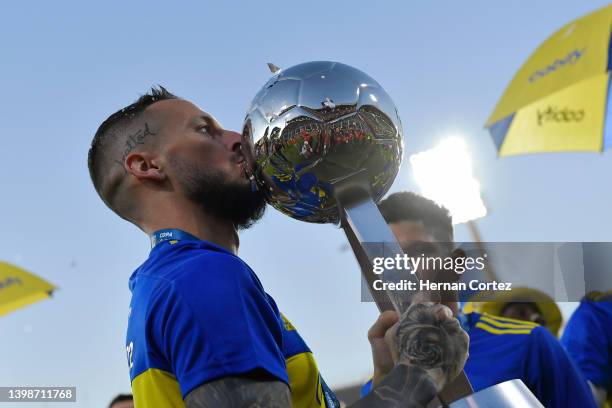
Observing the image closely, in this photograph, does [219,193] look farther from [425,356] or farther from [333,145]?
[425,356]

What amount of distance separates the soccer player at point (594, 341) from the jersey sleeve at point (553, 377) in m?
0.74

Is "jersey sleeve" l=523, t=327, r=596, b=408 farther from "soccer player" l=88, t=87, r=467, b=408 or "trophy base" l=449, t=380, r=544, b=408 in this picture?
"trophy base" l=449, t=380, r=544, b=408

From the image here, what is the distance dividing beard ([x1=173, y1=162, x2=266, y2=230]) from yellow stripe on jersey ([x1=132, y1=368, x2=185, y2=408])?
70 centimetres

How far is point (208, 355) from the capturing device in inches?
79.7

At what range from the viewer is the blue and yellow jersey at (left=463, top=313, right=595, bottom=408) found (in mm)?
3727

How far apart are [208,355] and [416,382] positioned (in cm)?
48

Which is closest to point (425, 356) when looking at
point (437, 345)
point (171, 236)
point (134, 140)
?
point (437, 345)

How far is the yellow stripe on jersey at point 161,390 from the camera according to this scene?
2191mm

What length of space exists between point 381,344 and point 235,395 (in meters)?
0.43

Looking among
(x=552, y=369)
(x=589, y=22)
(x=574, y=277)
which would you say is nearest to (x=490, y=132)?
(x=589, y=22)

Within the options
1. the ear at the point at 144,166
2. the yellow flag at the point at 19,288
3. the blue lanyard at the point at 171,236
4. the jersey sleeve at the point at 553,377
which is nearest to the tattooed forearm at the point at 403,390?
the blue lanyard at the point at 171,236

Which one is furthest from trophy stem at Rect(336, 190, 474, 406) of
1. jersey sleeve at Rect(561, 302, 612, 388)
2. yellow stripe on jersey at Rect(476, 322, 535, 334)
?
jersey sleeve at Rect(561, 302, 612, 388)

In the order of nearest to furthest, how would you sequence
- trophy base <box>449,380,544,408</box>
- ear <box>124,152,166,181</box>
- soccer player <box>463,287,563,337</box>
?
trophy base <box>449,380,544,408</box> < ear <box>124,152,166,181</box> < soccer player <box>463,287,563,337</box>

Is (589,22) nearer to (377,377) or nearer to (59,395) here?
(59,395)
